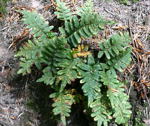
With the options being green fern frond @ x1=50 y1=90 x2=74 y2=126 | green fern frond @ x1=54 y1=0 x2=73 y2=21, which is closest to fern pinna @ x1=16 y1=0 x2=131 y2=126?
green fern frond @ x1=50 y1=90 x2=74 y2=126

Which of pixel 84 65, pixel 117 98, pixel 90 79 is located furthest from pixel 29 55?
pixel 117 98

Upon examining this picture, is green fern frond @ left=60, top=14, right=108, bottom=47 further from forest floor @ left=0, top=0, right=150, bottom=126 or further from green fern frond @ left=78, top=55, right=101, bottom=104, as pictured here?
forest floor @ left=0, top=0, right=150, bottom=126

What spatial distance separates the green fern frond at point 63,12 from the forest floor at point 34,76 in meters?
0.30

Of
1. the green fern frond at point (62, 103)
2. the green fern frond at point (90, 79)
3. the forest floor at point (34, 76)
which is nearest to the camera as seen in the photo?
the green fern frond at point (90, 79)

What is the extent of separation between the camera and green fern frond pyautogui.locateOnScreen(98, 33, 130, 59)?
12.1 ft

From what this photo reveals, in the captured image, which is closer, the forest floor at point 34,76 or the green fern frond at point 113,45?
the green fern frond at point 113,45

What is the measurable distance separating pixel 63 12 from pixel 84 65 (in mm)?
834

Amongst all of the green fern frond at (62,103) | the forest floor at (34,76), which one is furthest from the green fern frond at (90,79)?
the forest floor at (34,76)

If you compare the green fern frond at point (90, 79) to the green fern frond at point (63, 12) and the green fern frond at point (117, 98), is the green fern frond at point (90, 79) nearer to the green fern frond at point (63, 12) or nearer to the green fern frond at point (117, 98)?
the green fern frond at point (117, 98)

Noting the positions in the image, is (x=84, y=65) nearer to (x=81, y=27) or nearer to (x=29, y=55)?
(x=81, y=27)

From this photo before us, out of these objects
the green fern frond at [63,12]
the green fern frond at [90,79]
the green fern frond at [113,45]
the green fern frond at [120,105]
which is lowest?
the green fern frond at [120,105]

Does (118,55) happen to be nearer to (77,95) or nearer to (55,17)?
(77,95)

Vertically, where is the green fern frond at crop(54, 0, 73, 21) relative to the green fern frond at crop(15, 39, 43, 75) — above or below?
above

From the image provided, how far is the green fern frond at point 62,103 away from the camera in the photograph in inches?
145
